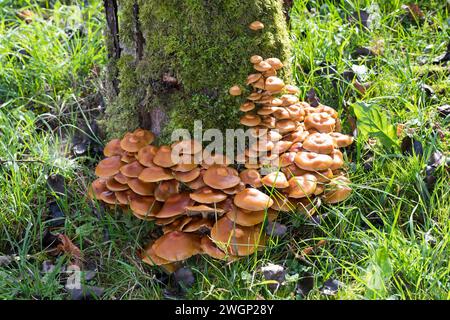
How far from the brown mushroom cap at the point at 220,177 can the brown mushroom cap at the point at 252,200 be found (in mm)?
97

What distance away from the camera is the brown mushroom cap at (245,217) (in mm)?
3220

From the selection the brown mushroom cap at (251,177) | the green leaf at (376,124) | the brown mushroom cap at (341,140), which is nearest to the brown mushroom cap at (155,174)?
the brown mushroom cap at (251,177)

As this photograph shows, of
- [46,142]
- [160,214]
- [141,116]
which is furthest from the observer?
[46,142]

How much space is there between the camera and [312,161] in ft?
11.2

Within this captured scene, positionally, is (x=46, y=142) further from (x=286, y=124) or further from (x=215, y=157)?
(x=286, y=124)

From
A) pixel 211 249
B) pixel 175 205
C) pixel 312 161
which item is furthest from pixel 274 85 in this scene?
pixel 211 249

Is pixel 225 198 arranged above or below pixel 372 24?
below

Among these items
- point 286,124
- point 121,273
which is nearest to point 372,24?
point 286,124

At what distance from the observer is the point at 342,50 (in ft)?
14.9

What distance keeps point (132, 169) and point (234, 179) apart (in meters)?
0.68

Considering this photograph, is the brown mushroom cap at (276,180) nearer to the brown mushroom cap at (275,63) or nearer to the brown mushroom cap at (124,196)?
the brown mushroom cap at (275,63)

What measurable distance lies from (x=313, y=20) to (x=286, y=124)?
198cm

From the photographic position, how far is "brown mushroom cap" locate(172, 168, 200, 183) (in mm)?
3340

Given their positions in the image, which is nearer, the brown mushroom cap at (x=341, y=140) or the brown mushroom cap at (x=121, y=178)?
the brown mushroom cap at (x=121, y=178)
